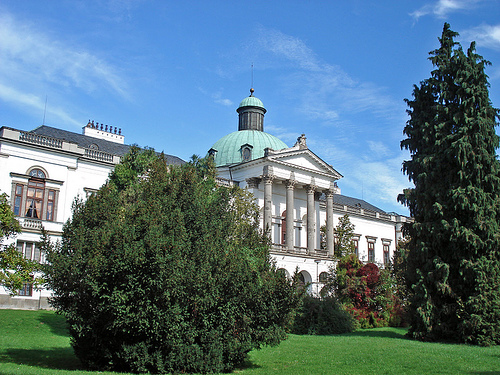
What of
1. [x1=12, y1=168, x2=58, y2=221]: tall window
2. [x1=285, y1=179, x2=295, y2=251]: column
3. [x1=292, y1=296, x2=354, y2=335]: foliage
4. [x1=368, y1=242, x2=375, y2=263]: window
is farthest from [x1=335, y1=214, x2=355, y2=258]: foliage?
[x1=12, y1=168, x2=58, y2=221]: tall window

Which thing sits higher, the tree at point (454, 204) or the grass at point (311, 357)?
the tree at point (454, 204)

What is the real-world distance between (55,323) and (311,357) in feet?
50.4

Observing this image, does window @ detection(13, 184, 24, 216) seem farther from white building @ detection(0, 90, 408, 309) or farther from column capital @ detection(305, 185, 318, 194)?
column capital @ detection(305, 185, 318, 194)

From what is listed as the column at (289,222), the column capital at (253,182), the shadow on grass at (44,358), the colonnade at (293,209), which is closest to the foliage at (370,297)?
the column at (289,222)

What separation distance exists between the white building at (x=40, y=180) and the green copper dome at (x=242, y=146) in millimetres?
16141

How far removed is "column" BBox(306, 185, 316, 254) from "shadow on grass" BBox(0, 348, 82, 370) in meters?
31.9

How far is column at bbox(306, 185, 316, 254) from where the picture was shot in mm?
49781

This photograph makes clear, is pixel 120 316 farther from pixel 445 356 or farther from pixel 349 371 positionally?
pixel 445 356

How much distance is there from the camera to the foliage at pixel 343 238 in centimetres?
5416

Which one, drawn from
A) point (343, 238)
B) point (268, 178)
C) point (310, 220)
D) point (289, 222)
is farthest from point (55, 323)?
point (343, 238)

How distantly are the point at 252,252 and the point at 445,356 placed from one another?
337 inches

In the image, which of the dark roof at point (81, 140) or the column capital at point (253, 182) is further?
the column capital at point (253, 182)

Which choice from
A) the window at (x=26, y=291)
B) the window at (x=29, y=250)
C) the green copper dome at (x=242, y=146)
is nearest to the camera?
the window at (x=26, y=291)

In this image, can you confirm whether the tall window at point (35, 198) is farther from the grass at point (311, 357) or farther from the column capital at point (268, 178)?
the column capital at point (268, 178)
